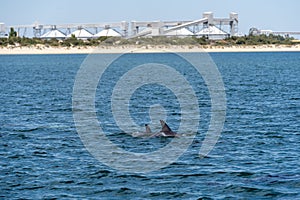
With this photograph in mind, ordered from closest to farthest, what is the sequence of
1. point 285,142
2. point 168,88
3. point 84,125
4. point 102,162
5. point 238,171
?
point 238,171 < point 102,162 < point 285,142 < point 84,125 < point 168,88

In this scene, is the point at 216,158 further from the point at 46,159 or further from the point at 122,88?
the point at 122,88

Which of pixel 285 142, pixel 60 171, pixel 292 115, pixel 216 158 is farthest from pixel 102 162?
pixel 292 115

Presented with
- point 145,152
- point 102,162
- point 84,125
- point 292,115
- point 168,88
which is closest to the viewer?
point 102,162

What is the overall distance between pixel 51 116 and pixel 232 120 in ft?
44.6

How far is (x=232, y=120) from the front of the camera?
157ft

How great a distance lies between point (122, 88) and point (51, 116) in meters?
34.1

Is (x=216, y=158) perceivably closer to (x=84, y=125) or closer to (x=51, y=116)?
(x=84, y=125)

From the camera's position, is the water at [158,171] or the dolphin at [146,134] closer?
the water at [158,171]

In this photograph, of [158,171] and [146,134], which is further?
[146,134]

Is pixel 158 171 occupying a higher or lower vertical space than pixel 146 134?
higher

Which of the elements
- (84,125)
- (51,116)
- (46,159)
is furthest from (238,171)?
(51,116)

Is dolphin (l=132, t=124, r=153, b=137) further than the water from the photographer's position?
Yes

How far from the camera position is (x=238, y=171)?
3017 centimetres

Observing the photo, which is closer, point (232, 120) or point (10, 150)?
point (10, 150)
